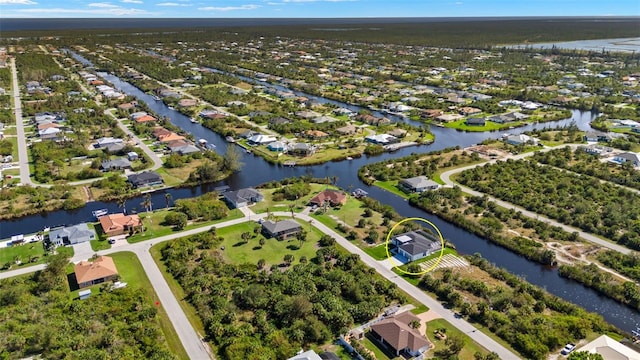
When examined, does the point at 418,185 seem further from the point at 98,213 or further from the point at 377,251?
the point at 98,213

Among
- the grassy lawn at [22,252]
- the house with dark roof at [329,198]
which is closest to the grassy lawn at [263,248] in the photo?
the house with dark roof at [329,198]

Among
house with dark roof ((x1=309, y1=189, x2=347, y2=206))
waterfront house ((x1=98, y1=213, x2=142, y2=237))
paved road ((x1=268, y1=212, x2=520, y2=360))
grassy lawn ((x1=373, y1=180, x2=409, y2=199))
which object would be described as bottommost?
paved road ((x1=268, y1=212, x2=520, y2=360))

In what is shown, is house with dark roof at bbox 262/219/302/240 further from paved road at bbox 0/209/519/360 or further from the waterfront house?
the waterfront house

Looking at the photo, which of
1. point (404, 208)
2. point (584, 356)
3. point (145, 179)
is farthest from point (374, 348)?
point (145, 179)

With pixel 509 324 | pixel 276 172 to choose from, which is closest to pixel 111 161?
pixel 276 172

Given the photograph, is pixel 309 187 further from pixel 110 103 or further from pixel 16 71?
pixel 16 71

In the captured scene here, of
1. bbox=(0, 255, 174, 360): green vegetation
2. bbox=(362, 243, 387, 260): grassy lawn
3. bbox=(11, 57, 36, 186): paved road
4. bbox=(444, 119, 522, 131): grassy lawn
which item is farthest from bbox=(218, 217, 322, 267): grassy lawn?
bbox=(444, 119, 522, 131): grassy lawn

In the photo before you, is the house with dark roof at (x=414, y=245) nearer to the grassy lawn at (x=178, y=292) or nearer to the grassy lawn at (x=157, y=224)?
the grassy lawn at (x=157, y=224)
